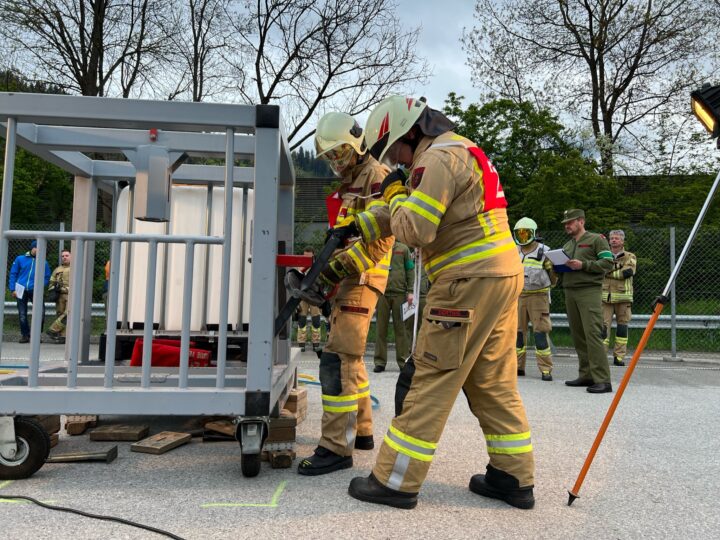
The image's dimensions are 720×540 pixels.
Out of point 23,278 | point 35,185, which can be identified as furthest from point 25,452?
point 35,185

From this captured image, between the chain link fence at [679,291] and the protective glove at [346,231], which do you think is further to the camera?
the chain link fence at [679,291]

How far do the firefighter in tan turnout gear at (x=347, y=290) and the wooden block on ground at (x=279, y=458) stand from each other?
10 cm

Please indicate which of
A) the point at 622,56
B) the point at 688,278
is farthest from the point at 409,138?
the point at 622,56

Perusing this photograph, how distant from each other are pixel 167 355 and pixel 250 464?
134 cm

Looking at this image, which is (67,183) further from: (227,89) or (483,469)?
(483,469)

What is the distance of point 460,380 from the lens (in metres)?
2.82

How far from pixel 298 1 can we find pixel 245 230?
536 inches

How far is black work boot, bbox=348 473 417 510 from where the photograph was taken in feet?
9.21

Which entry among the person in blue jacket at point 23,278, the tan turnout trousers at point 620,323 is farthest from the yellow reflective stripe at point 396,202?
the person in blue jacket at point 23,278

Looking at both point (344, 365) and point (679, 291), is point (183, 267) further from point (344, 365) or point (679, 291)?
point (679, 291)

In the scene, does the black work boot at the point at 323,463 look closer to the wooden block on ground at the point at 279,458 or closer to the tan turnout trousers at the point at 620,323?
the wooden block on ground at the point at 279,458

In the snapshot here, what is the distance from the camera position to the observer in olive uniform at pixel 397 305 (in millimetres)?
8078

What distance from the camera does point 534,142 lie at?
54.9ft

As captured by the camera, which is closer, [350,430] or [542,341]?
[350,430]
